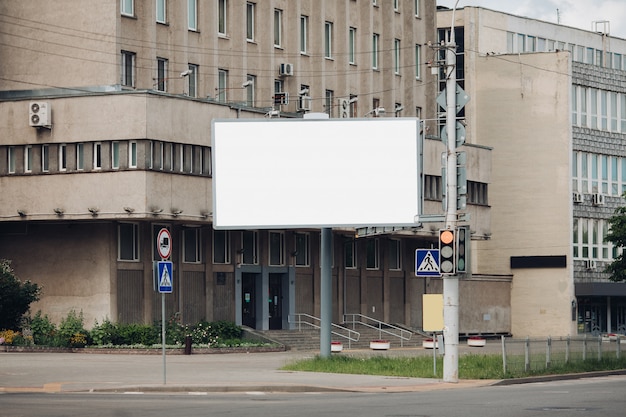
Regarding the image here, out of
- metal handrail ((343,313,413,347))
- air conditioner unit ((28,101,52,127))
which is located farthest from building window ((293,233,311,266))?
air conditioner unit ((28,101,52,127))

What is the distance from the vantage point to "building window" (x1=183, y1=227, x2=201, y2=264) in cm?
6231

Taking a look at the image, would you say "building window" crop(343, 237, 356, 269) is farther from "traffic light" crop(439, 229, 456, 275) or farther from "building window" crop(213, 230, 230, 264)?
"traffic light" crop(439, 229, 456, 275)

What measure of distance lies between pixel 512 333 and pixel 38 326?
40855 millimetres

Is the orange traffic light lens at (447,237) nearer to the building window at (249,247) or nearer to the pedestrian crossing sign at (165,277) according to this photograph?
the pedestrian crossing sign at (165,277)

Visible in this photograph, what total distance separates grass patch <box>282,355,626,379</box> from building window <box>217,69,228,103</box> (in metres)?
26.3

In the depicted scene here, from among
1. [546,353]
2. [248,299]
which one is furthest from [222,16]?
[546,353]

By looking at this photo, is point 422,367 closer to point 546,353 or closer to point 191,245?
point 546,353

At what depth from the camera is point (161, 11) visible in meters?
62.2

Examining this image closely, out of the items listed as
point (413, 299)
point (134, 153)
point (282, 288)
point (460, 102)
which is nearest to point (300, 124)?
point (460, 102)

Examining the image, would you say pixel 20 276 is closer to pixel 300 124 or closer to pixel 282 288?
pixel 282 288

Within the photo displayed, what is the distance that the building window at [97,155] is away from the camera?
57.8 m

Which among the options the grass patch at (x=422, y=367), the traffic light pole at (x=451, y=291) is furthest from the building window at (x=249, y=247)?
the traffic light pole at (x=451, y=291)

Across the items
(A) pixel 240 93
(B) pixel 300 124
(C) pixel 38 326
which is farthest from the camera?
(A) pixel 240 93

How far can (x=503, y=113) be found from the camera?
9238 centimetres
